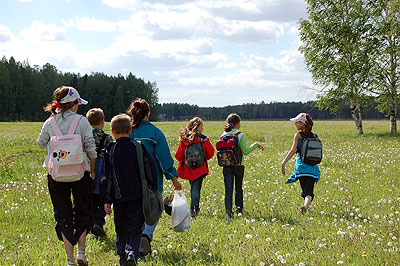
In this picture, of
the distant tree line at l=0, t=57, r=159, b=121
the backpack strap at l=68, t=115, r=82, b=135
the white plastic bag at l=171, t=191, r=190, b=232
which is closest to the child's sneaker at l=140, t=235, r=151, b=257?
the white plastic bag at l=171, t=191, r=190, b=232

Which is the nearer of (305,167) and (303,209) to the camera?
(303,209)

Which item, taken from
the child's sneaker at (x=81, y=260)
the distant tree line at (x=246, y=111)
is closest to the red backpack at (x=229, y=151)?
the child's sneaker at (x=81, y=260)

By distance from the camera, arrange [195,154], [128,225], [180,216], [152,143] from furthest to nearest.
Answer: [195,154]
[180,216]
[152,143]
[128,225]

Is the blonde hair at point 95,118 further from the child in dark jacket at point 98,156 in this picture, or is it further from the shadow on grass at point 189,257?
the shadow on grass at point 189,257

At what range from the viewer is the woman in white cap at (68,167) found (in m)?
5.12

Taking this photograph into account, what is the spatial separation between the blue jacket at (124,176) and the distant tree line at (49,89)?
98.6 m

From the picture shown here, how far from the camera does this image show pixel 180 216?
5.99m

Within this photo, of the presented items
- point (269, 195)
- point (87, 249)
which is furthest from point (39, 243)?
point (269, 195)

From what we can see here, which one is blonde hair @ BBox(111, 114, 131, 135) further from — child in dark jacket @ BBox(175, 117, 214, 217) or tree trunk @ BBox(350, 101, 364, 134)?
tree trunk @ BBox(350, 101, 364, 134)

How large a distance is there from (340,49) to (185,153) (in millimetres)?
29084

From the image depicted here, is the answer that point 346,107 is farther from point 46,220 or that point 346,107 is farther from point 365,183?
point 46,220

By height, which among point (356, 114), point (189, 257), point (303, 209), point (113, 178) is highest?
point (356, 114)

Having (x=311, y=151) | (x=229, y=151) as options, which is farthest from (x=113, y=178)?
(x=311, y=151)

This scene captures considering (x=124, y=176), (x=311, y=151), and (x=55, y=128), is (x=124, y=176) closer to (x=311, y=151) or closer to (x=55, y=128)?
(x=55, y=128)
